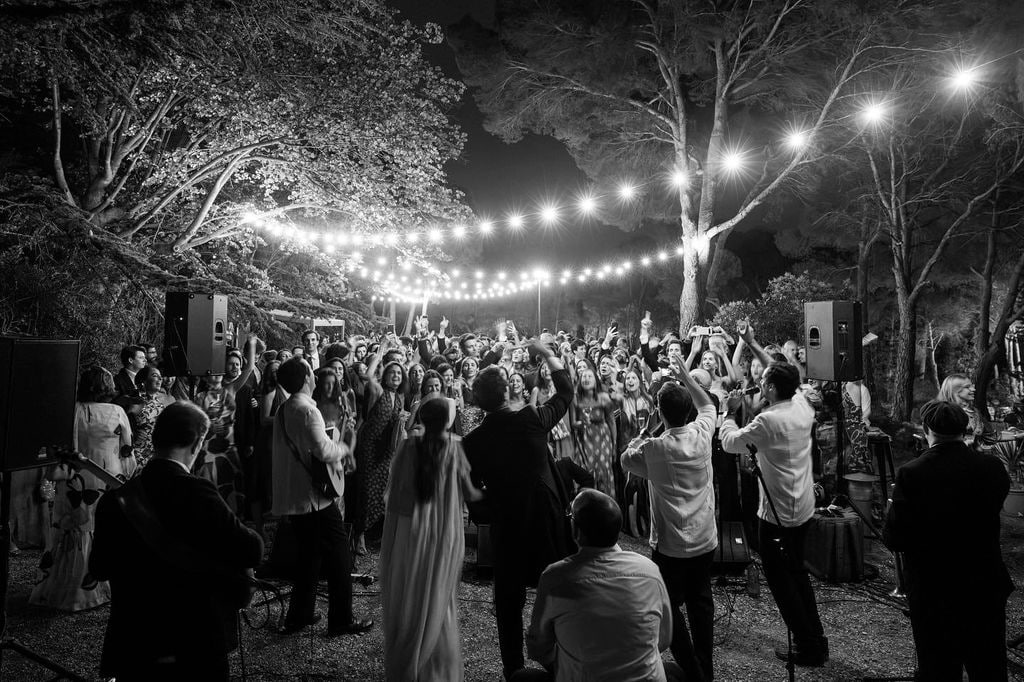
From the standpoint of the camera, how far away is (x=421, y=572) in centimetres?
281

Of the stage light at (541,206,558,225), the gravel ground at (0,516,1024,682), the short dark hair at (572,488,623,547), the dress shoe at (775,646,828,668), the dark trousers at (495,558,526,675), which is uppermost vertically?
the stage light at (541,206,558,225)

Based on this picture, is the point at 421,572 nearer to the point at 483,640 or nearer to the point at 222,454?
the point at 483,640

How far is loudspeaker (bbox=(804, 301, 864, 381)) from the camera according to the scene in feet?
18.0

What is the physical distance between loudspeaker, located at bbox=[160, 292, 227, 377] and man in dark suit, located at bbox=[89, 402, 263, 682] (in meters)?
3.11

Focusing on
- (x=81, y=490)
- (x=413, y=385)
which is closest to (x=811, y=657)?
(x=81, y=490)

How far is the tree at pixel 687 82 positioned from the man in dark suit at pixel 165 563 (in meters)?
12.0

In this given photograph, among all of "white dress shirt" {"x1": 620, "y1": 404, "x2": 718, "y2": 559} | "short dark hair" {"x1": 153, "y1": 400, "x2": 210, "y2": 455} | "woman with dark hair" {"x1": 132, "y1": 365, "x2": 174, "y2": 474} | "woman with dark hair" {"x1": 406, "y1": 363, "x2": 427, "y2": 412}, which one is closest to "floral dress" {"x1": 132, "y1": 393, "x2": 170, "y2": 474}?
"woman with dark hair" {"x1": 132, "y1": 365, "x2": 174, "y2": 474}

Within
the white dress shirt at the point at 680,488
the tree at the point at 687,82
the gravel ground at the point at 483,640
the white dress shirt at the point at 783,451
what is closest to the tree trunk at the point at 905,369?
the tree at the point at 687,82

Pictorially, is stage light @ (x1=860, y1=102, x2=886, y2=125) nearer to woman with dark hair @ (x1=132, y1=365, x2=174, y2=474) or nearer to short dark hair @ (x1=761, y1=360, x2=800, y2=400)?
short dark hair @ (x1=761, y1=360, x2=800, y2=400)

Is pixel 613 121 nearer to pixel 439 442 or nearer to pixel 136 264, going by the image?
pixel 136 264

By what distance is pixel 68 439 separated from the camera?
309 cm

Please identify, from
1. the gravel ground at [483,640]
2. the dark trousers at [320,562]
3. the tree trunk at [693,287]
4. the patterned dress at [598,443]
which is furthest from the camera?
the tree trunk at [693,287]

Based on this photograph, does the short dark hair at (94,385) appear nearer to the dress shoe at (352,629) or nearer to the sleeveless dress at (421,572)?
the dress shoe at (352,629)

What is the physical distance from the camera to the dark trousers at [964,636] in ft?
8.30
